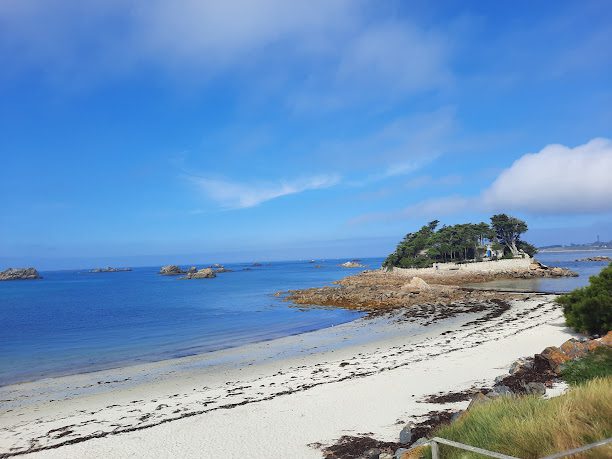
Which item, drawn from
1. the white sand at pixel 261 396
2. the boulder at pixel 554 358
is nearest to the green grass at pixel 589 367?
the boulder at pixel 554 358

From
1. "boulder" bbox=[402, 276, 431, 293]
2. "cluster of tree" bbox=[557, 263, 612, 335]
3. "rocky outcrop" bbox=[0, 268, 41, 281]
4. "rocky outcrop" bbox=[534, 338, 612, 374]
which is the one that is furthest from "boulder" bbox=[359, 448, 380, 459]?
"rocky outcrop" bbox=[0, 268, 41, 281]

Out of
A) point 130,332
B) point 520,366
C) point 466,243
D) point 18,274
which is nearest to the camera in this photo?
point 520,366

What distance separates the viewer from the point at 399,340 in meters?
21.3

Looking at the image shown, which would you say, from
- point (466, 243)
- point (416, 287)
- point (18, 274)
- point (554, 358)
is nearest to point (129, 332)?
point (554, 358)

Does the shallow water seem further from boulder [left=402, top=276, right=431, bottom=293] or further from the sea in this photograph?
boulder [left=402, top=276, right=431, bottom=293]

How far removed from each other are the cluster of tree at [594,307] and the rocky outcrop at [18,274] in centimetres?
20081

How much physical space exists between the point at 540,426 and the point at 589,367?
19.5 feet

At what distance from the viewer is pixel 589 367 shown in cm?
956

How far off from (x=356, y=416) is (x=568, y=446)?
234 inches

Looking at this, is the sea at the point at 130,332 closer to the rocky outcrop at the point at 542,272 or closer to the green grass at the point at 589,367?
the green grass at the point at 589,367

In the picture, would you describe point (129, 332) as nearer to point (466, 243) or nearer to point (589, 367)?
point (589, 367)

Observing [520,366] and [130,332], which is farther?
[130,332]

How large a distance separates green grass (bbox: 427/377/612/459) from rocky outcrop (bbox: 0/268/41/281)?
671ft

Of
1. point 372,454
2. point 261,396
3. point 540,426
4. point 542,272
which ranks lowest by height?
point 542,272
